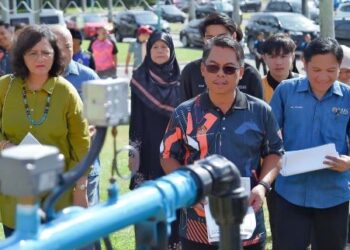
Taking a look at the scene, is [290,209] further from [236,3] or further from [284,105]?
[236,3]

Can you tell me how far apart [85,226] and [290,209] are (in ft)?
10.2

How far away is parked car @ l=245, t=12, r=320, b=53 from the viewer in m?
30.4

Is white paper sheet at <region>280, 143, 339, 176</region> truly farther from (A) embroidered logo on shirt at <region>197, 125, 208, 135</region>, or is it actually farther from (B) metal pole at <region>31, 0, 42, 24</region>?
(B) metal pole at <region>31, 0, 42, 24</region>

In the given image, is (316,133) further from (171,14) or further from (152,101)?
(171,14)

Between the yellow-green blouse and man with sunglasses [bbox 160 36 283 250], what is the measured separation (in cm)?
73

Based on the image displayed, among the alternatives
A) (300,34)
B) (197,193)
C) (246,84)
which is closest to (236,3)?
(300,34)

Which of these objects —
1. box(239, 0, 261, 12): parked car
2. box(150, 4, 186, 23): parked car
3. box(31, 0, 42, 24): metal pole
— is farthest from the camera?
box(239, 0, 261, 12): parked car

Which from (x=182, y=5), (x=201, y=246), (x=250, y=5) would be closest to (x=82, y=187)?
(x=201, y=246)

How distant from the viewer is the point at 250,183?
372 centimetres

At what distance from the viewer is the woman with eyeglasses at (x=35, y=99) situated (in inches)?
165

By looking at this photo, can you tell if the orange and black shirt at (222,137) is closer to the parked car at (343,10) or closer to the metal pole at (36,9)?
the metal pole at (36,9)

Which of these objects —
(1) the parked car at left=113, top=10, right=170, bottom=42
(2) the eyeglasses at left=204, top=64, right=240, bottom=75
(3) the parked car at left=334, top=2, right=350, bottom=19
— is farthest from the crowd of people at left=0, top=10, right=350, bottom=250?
(1) the parked car at left=113, top=10, right=170, bottom=42

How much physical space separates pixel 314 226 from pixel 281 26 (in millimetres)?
27831

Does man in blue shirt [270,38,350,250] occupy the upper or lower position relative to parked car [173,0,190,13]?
upper
